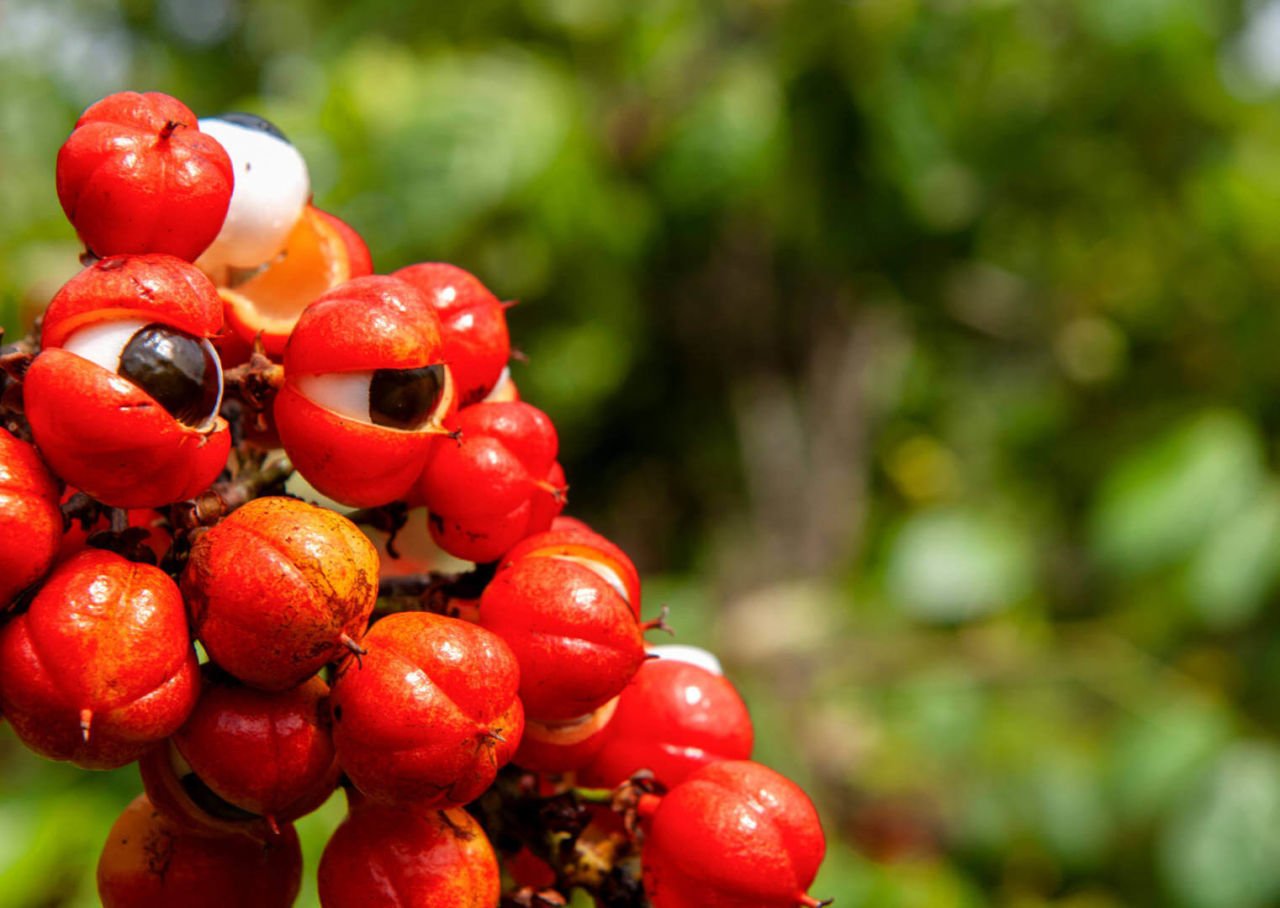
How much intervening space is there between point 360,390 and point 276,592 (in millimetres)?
228

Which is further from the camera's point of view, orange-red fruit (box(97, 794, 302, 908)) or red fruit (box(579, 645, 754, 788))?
red fruit (box(579, 645, 754, 788))

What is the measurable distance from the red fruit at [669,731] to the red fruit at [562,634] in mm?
151

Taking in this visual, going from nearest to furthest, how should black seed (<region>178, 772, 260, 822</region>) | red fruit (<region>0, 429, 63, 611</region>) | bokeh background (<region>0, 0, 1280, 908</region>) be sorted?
1. red fruit (<region>0, 429, 63, 611</region>)
2. black seed (<region>178, 772, 260, 822</region>)
3. bokeh background (<region>0, 0, 1280, 908</region>)

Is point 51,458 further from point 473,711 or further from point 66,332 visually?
point 473,711

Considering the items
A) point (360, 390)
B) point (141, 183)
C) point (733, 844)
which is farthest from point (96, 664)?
point (733, 844)

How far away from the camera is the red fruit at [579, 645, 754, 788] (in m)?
1.34

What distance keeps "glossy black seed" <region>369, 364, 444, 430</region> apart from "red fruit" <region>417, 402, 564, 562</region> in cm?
5

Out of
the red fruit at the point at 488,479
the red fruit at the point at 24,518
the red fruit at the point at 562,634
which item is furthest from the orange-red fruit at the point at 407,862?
the red fruit at the point at 24,518

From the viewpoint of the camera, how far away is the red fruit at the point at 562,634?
1.17m

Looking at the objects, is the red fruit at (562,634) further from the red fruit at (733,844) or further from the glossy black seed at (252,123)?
the glossy black seed at (252,123)

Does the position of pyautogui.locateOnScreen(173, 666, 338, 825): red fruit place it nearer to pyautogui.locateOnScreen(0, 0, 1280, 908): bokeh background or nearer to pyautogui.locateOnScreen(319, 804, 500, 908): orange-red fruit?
pyautogui.locateOnScreen(319, 804, 500, 908): orange-red fruit

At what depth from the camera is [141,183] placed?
110cm

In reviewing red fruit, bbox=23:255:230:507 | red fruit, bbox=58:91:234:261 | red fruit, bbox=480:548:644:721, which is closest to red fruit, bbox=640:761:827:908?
red fruit, bbox=480:548:644:721

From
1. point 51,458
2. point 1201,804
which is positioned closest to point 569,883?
point 51,458
